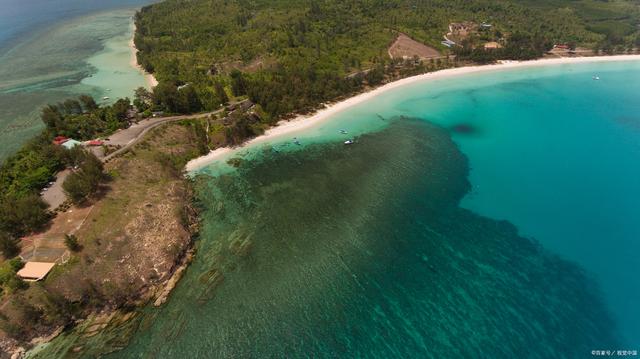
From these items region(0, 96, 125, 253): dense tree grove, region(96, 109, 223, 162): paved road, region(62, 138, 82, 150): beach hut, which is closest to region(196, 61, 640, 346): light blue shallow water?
region(96, 109, 223, 162): paved road

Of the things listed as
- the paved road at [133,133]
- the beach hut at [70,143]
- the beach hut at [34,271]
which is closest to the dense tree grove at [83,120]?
the paved road at [133,133]

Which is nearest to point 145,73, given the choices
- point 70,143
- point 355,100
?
point 70,143

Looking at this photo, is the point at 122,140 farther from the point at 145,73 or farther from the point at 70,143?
the point at 145,73

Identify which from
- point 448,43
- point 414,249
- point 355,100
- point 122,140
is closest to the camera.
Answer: point 414,249

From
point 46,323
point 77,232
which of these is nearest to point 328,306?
point 46,323

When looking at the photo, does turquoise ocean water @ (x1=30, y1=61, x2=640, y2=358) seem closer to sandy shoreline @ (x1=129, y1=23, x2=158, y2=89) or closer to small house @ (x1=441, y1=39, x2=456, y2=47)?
sandy shoreline @ (x1=129, y1=23, x2=158, y2=89)

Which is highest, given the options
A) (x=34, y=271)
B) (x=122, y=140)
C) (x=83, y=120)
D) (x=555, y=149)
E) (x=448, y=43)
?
(x=448, y=43)

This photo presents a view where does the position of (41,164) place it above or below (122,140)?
below
